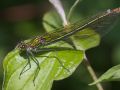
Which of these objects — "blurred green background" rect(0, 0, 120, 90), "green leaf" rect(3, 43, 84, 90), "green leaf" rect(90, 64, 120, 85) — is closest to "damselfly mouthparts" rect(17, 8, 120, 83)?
"green leaf" rect(3, 43, 84, 90)

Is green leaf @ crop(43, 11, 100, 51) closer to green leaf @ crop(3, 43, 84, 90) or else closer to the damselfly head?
green leaf @ crop(3, 43, 84, 90)

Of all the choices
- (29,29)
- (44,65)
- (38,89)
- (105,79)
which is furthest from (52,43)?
(29,29)

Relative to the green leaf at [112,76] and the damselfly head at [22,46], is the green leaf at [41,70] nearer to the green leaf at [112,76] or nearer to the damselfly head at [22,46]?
the damselfly head at [22,46]

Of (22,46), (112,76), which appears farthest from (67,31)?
(112,76)

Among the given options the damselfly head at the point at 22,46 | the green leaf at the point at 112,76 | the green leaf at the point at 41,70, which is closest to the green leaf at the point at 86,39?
the green leaf at the point at 41,70

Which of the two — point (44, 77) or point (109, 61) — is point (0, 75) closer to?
point (109, 61)

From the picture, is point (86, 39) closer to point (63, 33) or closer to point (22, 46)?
point (63, 33)
